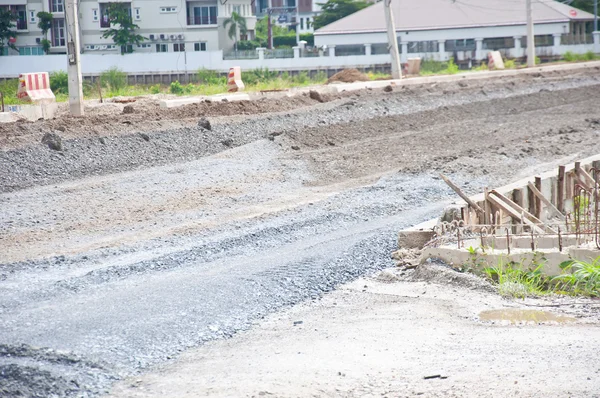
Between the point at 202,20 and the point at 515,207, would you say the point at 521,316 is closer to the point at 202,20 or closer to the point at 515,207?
the point at 515,207

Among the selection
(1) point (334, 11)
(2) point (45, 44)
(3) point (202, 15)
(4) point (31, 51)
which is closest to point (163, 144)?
(2) point (45, 44)

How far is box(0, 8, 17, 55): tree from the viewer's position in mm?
60719

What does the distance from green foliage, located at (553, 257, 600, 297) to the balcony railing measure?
199 ft

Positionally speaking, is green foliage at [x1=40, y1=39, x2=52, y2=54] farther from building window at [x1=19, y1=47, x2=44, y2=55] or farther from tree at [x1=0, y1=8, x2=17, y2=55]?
tree at [x1=0, y1=8, x2=17, y2=55]

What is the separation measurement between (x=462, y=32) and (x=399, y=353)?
219ft

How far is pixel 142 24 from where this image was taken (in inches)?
2566

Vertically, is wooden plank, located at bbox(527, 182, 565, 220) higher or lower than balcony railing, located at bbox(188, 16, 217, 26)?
lower

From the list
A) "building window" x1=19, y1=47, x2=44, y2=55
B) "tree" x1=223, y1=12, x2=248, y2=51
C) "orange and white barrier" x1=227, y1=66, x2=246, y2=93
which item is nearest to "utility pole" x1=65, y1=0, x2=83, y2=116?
"orange and white barrier" x1=227, y1=66, x2=246, y2=93

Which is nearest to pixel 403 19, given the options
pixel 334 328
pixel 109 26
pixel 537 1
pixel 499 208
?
pixel 537 1

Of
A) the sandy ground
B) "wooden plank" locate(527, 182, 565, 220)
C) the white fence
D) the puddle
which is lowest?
the puddle

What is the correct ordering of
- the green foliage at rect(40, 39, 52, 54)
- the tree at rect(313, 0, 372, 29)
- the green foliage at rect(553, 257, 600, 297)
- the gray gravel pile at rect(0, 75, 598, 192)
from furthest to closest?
the tree at rect(313, 0, 372, 29), the green foliage at rect(40, 39, 52, 54), the gray gravel pile at rect(0, 75, 598, 192), the green foliage at rect(553, 257, 600, 297)

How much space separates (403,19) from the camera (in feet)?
247

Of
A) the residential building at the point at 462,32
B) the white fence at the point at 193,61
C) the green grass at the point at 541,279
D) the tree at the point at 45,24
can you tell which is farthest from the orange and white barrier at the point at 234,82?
the residential building at the point at 462,32

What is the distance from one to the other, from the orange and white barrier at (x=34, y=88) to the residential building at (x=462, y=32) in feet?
151
